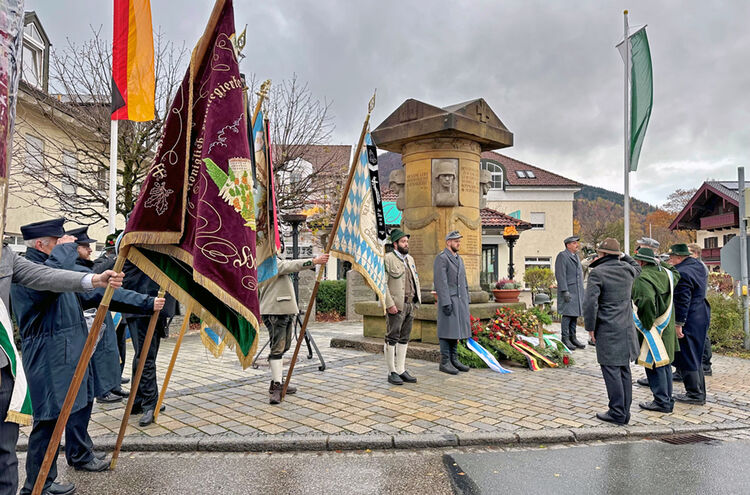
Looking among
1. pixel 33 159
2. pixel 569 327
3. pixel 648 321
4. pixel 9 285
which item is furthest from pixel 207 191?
pixel 33 159

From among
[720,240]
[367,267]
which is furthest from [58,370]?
[720,240]

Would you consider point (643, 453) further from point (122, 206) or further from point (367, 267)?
point (122, 206)

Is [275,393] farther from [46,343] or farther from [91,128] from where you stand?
[91,128]

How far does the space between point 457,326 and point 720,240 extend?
137ft

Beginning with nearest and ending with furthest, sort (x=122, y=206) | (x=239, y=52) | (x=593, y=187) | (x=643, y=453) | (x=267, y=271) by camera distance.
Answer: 1. (x=239, y=52)
2. (x=643, y=453)
3. (x=267, y=271)
4. (x=122, y=206)
5. (x=593, y=187)

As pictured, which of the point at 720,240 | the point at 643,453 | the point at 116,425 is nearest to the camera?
the point at 643,453

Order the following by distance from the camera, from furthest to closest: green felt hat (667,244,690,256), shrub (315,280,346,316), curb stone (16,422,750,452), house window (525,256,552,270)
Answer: house window (525,256,552,270) < shrub (315,280,346,316) < green felt hat (667,244,690,256) < curb stone (16,422,750,452)

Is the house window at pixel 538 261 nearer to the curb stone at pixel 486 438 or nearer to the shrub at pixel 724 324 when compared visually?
the shrub at pixel 724 324

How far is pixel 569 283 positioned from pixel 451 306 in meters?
3.93

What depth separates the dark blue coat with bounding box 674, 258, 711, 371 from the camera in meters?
6.18

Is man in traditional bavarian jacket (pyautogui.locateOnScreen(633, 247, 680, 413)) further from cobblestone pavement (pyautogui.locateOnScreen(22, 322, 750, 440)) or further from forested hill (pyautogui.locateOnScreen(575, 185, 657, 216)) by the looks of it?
forested hill (pyautogui.locateOnScreen(575, 185, 657, 216))

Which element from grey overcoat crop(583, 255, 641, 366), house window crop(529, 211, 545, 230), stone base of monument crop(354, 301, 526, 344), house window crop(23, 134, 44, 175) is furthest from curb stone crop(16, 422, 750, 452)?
house window crop(529, 211, 545, 230)

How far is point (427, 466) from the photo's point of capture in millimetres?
4062

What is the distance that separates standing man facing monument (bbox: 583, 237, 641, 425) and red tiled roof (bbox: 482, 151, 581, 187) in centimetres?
3287
